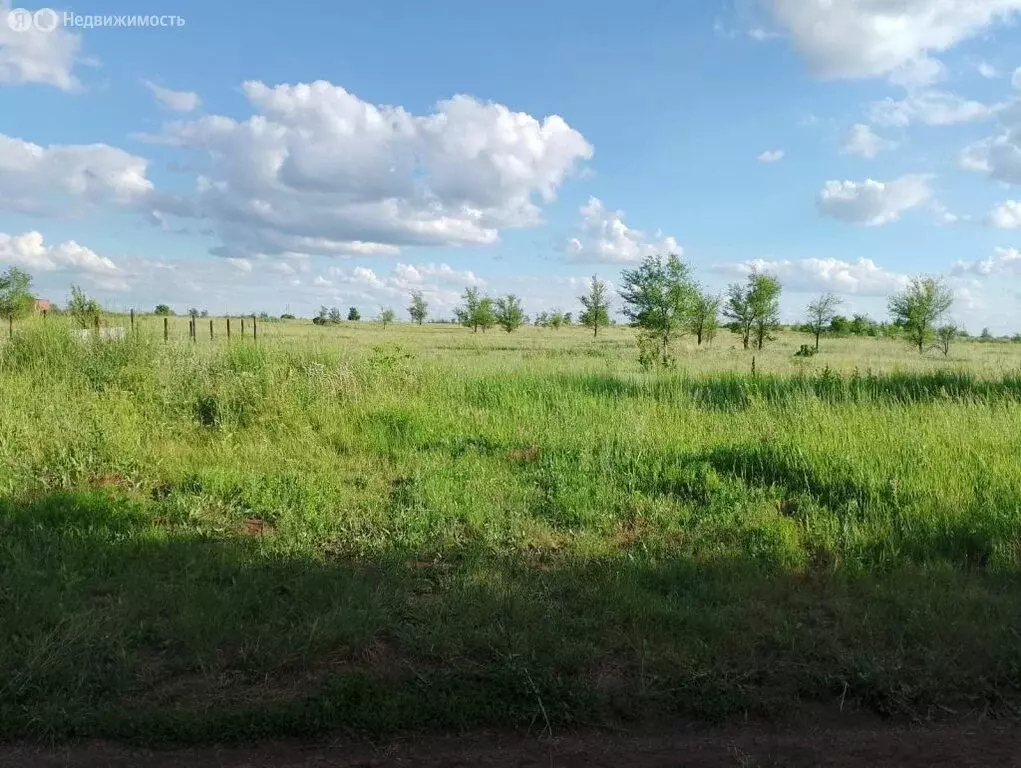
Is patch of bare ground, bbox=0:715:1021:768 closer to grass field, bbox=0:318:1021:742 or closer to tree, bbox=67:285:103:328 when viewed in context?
grass field, bbox=0:318:1021:742

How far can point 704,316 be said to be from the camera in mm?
40312

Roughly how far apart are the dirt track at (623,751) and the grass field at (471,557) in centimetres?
12

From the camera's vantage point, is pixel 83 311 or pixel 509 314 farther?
pixel 509 314

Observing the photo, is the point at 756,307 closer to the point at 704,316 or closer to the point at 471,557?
the point at 704,316

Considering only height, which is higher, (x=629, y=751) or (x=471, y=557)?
(x=471, y=557)

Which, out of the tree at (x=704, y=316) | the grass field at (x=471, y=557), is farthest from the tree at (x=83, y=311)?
the tree at (x=704, y=316)

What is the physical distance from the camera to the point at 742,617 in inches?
160

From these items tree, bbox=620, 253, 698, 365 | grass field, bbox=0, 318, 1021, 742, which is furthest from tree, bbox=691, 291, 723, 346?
grass field, bbox=0, 318, 1021, 742

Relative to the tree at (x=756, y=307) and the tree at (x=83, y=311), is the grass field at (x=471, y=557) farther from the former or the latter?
the tree at (x=756, y=307)

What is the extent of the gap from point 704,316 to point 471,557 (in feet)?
123

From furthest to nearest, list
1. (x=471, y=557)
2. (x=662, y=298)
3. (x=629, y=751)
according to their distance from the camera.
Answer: (x=662, y=298), (x=471, y=557), (x=629, y=751)

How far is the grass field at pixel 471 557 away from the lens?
3.39 m

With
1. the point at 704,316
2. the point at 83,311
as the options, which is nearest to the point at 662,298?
the point at 704,316

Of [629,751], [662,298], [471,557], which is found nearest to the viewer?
[629,751]
